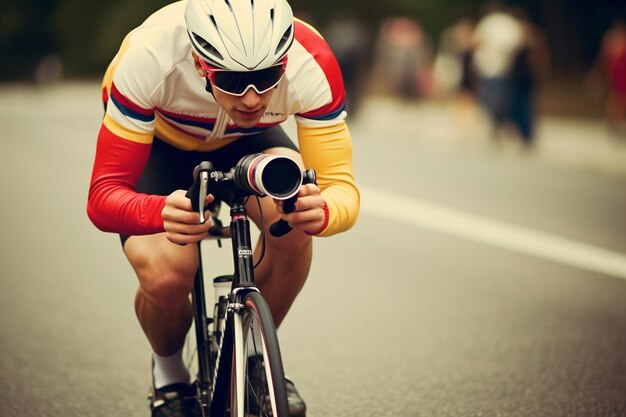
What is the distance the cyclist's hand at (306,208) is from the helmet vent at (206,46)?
0.48 metres

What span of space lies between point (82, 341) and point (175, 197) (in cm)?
278

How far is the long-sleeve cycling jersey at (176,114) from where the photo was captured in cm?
337

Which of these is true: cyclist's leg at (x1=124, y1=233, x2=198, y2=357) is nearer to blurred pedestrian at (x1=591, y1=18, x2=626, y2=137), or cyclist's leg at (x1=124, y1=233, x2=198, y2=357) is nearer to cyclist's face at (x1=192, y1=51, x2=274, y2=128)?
cyclist's face at (x1=192, y1=51, x2=274, y2=128)

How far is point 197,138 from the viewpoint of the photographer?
3.80 m

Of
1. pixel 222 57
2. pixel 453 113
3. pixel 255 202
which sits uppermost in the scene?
pixel 222 57

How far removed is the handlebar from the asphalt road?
1649mm

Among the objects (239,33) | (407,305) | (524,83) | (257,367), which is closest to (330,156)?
(239,33)

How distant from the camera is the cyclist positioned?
10.3 ft

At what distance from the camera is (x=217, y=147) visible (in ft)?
12.9

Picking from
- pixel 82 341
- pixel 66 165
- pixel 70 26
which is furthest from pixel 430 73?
pixel 70 26

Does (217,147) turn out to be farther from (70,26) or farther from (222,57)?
(70,26)

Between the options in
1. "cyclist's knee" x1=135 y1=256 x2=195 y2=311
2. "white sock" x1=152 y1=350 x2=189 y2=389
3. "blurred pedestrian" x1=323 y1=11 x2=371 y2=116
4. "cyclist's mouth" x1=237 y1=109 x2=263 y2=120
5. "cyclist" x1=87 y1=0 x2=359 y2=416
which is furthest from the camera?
"blurred pedestrian" x1=323 y1=11 x2=371 y2=116

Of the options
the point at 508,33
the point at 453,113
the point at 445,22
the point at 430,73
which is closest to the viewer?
the point at 508,33

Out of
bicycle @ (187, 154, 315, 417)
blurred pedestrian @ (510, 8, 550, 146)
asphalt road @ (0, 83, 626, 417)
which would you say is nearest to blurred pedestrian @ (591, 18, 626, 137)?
blurred pedestrian @ (510, 8, 550, 146)
